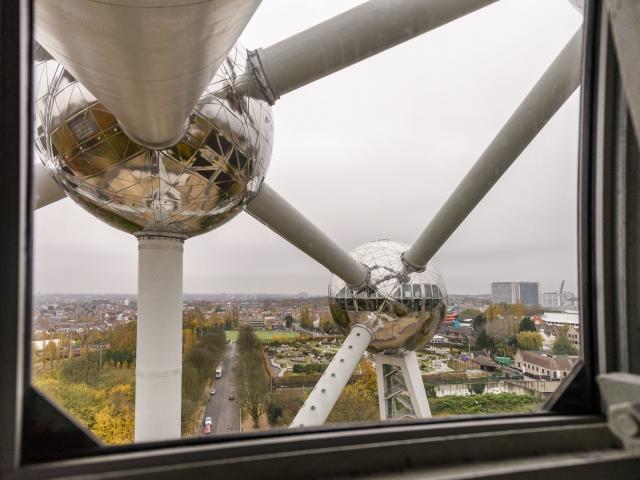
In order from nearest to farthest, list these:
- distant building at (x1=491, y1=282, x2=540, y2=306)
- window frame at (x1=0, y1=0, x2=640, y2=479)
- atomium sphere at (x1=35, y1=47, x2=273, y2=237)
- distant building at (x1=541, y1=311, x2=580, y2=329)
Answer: window frame at (x1=0, y1=0, x2=640, y2=479) → distant building at (x1=541, y1=311, x2=580, y2=329) → atomium sphere at (x1=35, y1=47, x2=273, y2=237) → distant building at (x1=491, y1=282, x2=540, y2=306)

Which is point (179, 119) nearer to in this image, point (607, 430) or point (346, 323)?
point (607, 430)

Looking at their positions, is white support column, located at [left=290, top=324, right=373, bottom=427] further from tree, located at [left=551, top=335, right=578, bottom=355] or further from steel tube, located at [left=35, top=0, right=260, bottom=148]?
steel tube, located at [left=35, top=0, right=260, bottom=148]

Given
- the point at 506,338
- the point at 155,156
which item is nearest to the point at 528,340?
the point at 506,338

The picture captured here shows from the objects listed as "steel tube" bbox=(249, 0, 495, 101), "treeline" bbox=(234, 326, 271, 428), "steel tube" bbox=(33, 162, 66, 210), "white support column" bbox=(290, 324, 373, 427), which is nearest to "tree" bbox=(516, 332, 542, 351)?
"steel tube" bbox=(249, 0, 495, 101)

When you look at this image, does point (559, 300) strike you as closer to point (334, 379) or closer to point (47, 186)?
point (47, 186)

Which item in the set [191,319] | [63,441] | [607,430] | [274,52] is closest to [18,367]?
[63,441]

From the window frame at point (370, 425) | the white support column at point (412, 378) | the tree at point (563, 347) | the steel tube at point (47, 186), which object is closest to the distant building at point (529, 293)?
the tree at point (563, 347)
